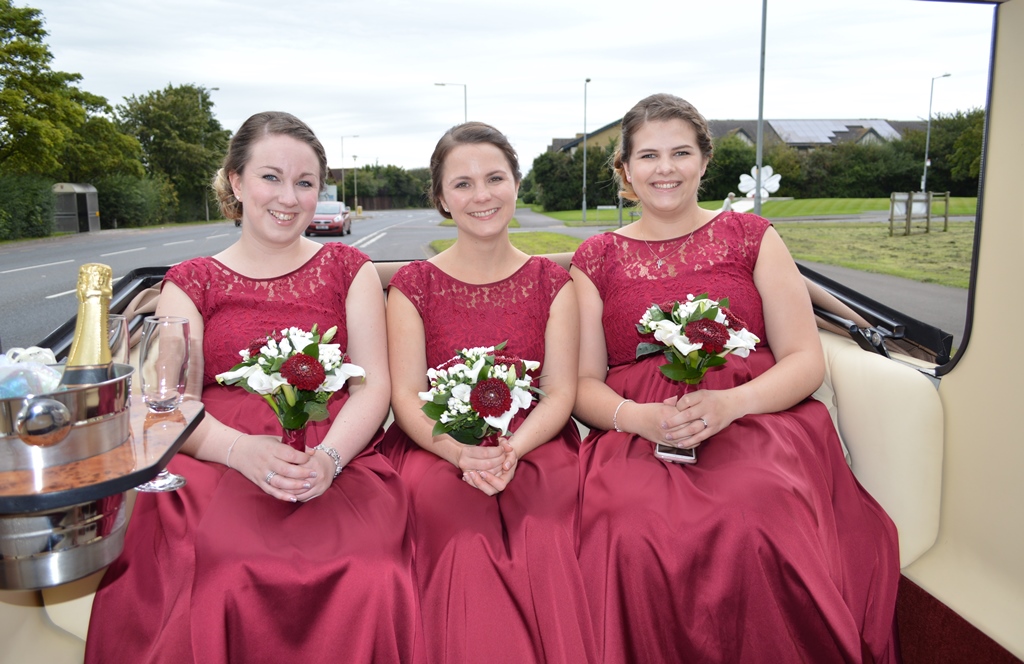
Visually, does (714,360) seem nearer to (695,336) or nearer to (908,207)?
(695,336)

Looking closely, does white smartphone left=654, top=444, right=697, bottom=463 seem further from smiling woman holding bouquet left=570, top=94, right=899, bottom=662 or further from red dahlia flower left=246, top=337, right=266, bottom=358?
red dahlia flower left=246, top=337, right=266, bottom=358

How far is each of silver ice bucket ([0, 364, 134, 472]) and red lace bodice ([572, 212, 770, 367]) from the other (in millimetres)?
1730

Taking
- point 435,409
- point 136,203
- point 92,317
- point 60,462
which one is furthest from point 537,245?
point 136,203

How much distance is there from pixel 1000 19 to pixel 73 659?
3.25m

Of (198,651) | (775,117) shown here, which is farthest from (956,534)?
(775,117)

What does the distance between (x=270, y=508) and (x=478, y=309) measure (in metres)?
1.02

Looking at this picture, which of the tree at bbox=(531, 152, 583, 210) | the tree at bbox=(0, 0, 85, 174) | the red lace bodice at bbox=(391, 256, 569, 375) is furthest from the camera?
the tree at bbox=(531, 152, 583, 210)

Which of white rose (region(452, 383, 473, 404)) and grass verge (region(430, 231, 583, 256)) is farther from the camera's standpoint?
grass verge (region(430, 231, 583, 256))

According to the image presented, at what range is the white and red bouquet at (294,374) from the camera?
5.70ft

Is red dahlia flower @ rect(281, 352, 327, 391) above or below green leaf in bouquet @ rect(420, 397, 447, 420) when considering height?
above

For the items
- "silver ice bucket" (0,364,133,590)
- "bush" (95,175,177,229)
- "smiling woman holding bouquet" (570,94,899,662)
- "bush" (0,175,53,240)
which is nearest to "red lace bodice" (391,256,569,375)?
"smiling woman holding bouquet" (570,94,899,662)

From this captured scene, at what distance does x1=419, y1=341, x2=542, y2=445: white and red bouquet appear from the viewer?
6.11 ft

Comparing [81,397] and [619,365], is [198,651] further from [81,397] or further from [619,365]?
[619,365]

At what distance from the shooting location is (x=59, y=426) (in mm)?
1326
